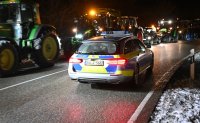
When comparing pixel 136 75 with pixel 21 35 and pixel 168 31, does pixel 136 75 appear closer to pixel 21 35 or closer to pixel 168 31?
pixel 21 35

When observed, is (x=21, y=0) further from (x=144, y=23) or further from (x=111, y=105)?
(x=144, y=23)

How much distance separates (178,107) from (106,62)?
98.8 inches

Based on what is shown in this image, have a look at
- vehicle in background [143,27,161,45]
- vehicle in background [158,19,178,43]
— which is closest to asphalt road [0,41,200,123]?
vehicle in background [143,27,161,45]

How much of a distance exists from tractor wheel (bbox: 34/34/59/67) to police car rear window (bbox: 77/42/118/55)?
17.0 feet

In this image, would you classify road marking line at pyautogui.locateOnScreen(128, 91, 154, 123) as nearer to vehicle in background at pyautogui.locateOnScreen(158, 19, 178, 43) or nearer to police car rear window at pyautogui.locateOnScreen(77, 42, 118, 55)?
police car rear window at pyautogui.locateOnScreen(77, 42, 118, 55)

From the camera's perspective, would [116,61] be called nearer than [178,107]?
No

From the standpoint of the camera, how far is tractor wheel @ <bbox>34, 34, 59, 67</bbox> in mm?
14846

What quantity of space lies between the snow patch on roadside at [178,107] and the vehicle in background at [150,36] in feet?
66.7

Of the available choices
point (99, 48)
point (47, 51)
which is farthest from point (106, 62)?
point (47, 51)

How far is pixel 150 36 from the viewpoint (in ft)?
102

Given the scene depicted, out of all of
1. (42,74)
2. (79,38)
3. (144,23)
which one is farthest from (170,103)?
(144,23)

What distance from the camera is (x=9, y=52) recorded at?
13.0m

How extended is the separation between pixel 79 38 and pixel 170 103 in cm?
1416

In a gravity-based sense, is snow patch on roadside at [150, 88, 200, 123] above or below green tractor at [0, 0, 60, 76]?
below
